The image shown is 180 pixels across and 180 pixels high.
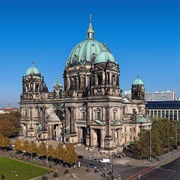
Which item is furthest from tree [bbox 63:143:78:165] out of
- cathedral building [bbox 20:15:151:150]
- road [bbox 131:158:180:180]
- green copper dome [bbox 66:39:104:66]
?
green copper dome [bbox 66:39:104:66]

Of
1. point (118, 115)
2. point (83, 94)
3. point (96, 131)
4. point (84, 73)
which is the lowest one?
point (96, 131)

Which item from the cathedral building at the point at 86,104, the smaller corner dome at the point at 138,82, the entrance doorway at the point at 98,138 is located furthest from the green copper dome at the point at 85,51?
the entrance doorway at the point at 98,138

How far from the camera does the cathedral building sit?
303ft

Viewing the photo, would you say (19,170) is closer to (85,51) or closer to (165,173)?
(165,173)

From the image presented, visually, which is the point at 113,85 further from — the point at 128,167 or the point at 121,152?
the point at 128,167

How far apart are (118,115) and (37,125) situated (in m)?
44.0

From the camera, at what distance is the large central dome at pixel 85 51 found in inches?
4363

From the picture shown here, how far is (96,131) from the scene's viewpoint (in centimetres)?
9519

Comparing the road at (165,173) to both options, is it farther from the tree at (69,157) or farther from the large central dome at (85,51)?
the large central dome at (85,51)

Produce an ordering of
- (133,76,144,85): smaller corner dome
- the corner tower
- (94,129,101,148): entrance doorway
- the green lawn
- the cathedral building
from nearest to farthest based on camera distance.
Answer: the green lawn → the cathedral building → (94,129,101,148): entrance doorway → the corner tower → (133,76,144,85): smaller corner dome

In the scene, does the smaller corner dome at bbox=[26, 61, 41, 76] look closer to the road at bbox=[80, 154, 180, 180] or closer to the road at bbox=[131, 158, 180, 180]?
the road at bbox=[80, 154, 180, 180]

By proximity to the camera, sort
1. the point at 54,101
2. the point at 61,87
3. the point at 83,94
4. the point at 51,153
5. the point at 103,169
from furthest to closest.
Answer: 1. the point at 61,87
2. the point at 54,101
3. the point at 83,94
4. the point at 51,153
5. the point at 103,169

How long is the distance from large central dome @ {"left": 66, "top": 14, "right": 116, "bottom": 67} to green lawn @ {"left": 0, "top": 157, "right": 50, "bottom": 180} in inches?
2027

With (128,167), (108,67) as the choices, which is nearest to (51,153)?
(128,167)
